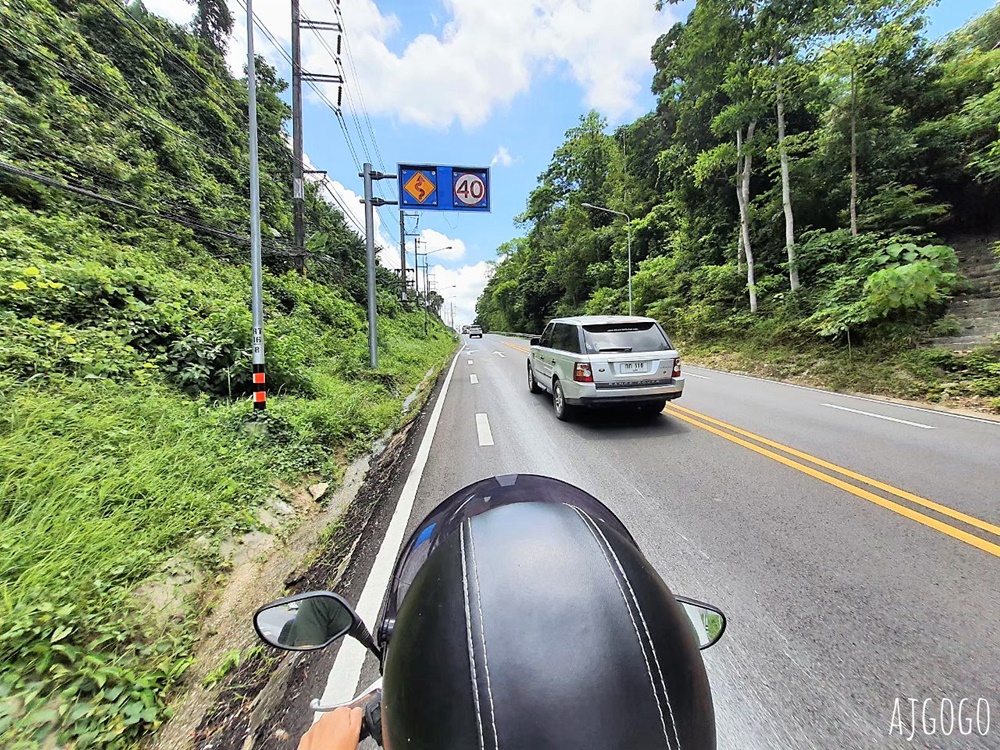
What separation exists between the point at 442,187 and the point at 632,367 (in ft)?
23.9

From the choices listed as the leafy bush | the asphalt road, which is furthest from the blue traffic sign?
the leafy bush

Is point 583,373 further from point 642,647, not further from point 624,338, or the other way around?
point 642,647

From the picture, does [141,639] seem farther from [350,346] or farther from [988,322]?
[988,322]

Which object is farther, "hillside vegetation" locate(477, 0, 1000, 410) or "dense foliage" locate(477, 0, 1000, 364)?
"dense foliage" locate(477, 0, 1000, 364)

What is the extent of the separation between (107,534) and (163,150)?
15159 mm

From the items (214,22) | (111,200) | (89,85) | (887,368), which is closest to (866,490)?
(887,368)

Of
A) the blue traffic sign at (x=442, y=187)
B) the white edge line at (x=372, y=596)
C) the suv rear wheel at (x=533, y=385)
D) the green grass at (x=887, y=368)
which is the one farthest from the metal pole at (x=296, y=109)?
the green grass at (x=887, y=368)

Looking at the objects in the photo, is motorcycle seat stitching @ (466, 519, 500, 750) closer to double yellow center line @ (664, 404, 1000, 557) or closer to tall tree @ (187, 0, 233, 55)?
double yellow center line @ (664, 404, 1000, 557)

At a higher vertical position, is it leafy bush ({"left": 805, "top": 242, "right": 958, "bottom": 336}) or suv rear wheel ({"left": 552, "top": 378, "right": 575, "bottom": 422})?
leafy bush ({"left": 805, "top": 242, "right": 958, "bottom": 336})

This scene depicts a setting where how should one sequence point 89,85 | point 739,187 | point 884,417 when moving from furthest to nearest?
1. point 739,187
2. point 89,85
3. point 884,417

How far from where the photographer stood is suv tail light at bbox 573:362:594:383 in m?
6.38

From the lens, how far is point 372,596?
2.66 meters

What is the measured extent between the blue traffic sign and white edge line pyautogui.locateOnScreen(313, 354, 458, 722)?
779 centimetres

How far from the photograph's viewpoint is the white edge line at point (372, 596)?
6.49 ft
